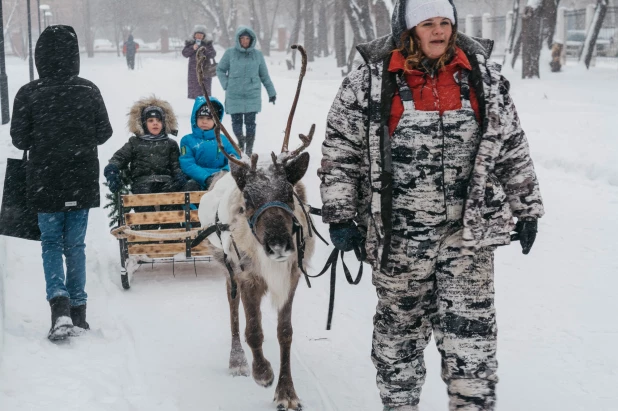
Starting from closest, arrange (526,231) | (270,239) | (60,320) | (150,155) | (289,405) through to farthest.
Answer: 1. (526,231)
2. (270,239)
3. (289,405)
4. (60,320)
5. (150,155)

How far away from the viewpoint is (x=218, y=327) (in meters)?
6.14

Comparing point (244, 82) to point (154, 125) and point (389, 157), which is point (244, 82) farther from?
point (389, 157)

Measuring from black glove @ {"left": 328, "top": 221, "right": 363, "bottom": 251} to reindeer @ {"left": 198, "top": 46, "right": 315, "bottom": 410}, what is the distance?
20.4 inches

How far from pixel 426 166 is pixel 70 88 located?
3.09 metres

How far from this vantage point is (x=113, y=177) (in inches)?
272

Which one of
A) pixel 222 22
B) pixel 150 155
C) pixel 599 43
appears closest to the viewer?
pixel 150 155

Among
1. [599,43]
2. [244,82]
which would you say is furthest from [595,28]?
[244,82]

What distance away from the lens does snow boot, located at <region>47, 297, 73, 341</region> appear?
5.35 metres

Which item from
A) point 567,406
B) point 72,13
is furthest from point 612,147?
point 72,13

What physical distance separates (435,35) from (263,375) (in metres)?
2.50

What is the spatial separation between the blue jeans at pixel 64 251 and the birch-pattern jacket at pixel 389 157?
106 inches

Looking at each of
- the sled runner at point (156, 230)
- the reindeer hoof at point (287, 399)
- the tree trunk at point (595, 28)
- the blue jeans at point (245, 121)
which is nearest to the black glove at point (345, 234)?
the reindeer hoof at point (287, 399)

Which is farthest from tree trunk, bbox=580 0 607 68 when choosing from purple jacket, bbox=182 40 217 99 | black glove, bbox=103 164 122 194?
black glove, bbox=103 164 122 194

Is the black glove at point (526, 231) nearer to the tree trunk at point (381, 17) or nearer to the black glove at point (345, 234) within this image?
the black glove at point (345, 234)
